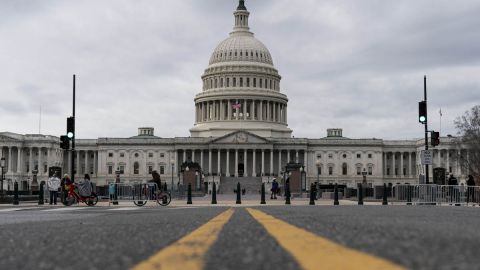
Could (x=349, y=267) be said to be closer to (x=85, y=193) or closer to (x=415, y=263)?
(x=415, y=263)

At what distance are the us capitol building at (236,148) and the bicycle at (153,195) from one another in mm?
106816

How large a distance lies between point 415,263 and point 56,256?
272 centimetres

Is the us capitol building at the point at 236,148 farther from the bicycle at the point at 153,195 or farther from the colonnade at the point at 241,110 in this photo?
the bicycle at the point at 153,195

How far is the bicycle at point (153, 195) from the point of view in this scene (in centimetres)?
3428

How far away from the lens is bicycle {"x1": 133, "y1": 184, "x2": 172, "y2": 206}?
34281 mm

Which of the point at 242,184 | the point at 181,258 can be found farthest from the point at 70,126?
the point at 242,184

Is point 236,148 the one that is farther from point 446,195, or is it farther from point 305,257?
point 305,257

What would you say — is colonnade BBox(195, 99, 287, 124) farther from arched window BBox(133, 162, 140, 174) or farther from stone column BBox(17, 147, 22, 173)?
stone column BBox(17, 147, 22, 173)

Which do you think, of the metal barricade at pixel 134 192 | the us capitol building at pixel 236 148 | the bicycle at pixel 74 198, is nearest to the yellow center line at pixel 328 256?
the bicycle at pixel 74 198

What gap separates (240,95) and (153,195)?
402 feet

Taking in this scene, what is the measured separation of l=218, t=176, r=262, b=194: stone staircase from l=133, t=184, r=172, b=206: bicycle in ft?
279

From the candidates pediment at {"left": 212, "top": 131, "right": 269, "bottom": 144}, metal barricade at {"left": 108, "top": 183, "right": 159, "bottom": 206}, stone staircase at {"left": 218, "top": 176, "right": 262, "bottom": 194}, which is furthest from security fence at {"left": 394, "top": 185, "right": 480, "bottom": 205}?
pediment at {"left": 212, "top": 131, "right": 269, "bottom": 144}

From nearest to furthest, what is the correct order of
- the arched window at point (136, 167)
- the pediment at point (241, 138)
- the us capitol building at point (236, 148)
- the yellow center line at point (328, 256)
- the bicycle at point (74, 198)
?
the yellow center line at point (328, 256) → the bicycle at point (74, 198) → the pediment at point (241, 138) → the us capitol building at point (236, 148) → the arched window at point (136, 167)

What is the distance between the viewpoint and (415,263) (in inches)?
167
